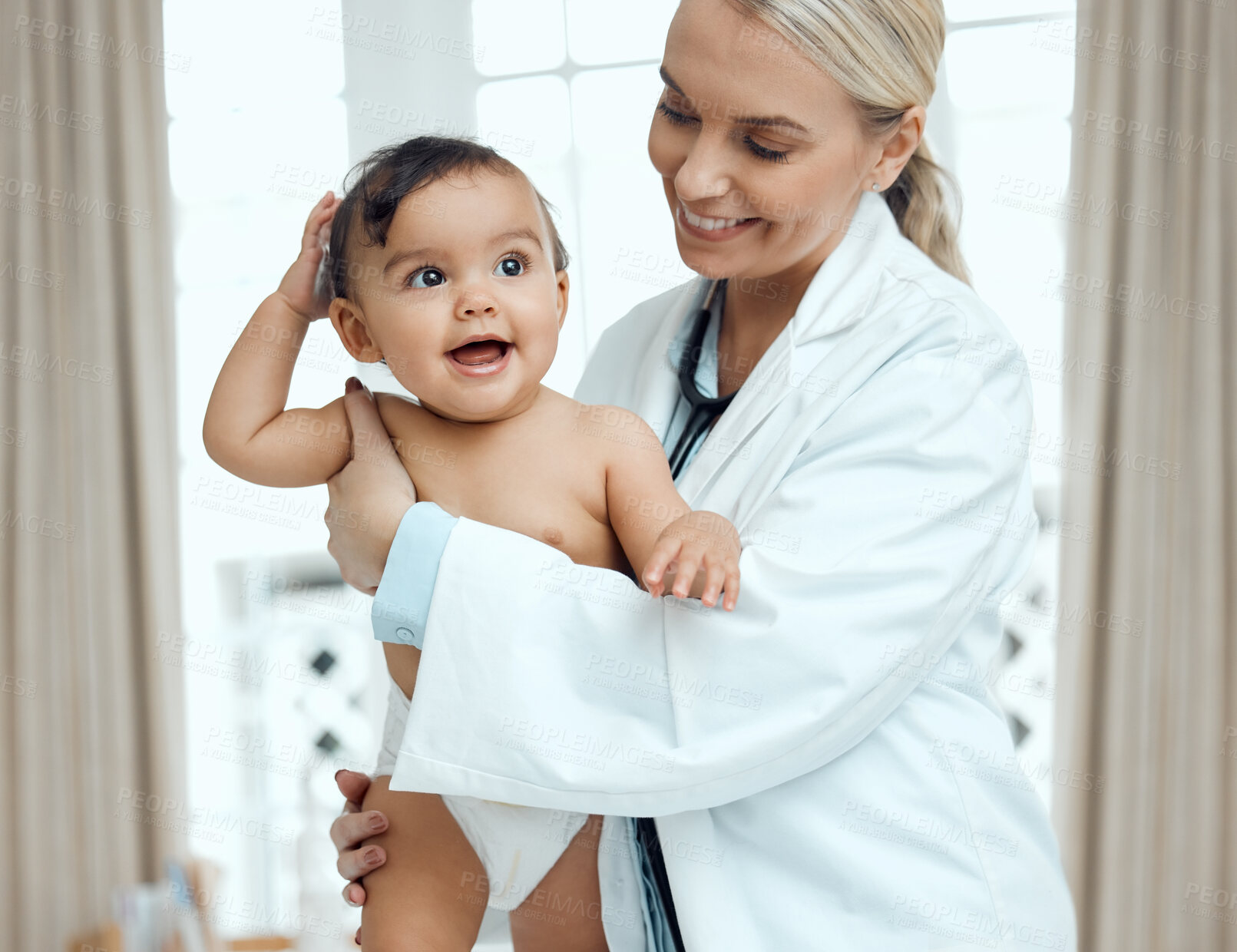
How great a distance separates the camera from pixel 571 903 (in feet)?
3.65

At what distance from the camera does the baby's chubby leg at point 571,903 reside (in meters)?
1.10

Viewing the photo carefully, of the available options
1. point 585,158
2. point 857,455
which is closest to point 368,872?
point 857,455

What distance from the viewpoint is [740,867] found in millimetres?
1035

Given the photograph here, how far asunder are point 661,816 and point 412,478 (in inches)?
17.8

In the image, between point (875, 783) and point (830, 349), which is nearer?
point (875, 783)

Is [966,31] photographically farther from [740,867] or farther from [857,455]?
[740,867]

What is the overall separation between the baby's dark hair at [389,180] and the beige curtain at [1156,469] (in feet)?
6.87

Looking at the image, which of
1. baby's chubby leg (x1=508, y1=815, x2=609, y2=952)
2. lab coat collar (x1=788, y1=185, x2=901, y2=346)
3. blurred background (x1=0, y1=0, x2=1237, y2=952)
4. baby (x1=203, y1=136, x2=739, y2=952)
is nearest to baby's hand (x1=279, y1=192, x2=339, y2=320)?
baby (x1=203, y1=136, x2=739, y2=952)

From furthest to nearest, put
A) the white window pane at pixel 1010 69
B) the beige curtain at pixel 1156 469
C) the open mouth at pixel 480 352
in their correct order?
the white window pane at pixel 1010 69, the beige curtain at pixel 1156 469, the open mouth at pixel 480 352

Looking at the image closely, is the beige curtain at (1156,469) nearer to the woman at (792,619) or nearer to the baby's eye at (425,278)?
the woman at (792,619)

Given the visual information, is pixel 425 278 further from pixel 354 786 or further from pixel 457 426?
pixel 354 786

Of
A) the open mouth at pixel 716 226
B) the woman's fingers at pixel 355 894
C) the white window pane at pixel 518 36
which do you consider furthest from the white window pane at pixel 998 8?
the woman's fingers at pixel 355 894

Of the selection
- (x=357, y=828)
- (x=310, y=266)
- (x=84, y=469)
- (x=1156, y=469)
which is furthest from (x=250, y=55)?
(x=1156, y=469)

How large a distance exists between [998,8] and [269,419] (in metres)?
2.52
